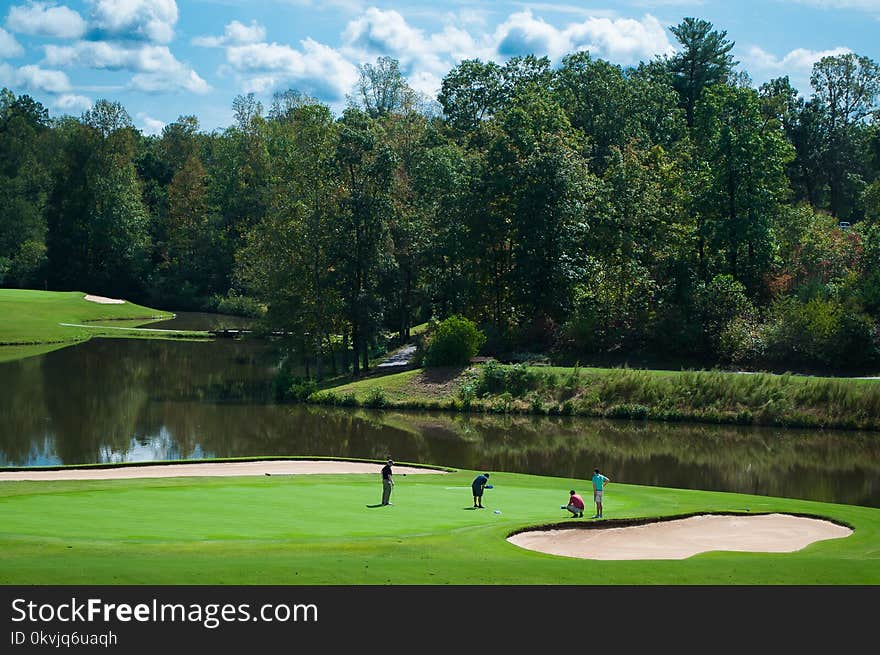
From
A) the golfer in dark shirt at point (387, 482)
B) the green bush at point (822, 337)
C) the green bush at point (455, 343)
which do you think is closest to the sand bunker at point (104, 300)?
the green bush at point (455, 343)

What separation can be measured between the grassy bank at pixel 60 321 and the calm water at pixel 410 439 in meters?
21.9

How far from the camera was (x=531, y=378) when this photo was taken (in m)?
55.7

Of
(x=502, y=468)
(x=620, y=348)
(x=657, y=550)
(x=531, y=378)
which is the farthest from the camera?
(x=620, y=348)

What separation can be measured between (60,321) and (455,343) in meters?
51.1

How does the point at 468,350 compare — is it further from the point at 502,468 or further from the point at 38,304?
the point at 38,304

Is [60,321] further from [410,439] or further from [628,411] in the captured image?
[628,411]

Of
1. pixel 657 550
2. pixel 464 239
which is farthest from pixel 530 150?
pixel 657 550

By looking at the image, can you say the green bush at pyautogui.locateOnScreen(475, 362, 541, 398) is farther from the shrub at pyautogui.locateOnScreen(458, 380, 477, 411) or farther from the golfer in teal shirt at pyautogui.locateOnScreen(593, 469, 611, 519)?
the golfer in teal shirt at pyautogui.locateOnScreen(593, 469, 611, 519)

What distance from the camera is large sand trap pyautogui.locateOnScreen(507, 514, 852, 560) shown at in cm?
2234

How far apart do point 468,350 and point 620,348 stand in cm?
1092

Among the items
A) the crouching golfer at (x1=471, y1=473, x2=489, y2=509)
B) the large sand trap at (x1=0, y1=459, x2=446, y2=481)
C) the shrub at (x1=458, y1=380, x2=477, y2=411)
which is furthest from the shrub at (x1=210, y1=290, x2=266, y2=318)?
the crouching golfer at (x1=471, y1=473, x2=489, y2=509)

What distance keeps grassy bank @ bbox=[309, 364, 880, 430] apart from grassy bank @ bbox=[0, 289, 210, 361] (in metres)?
33.6

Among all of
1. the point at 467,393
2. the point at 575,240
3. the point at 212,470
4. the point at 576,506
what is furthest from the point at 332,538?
the point at 575,240

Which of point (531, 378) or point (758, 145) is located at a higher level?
point (758, 145)
